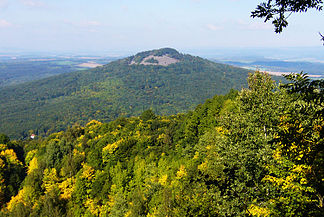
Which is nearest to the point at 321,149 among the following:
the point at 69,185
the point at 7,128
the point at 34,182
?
the point at 69,185

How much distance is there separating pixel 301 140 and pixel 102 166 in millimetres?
51527

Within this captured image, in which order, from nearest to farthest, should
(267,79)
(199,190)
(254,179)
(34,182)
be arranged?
(254,179)
(199,190)
(267,79)
(34,182)

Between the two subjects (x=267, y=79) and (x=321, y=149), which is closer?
(x=321, y=149)

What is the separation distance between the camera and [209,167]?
1983cm

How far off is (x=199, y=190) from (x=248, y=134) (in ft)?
18.7

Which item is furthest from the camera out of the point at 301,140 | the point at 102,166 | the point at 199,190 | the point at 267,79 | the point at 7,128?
the point at 7,128

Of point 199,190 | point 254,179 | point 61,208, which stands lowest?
point 61,208

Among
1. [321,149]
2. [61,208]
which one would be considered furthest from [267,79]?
[61,208]

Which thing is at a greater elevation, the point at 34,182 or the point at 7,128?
the point at 34,182

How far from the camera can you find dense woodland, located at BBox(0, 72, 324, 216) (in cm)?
986

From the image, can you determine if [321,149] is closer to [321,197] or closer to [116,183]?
[321,197]

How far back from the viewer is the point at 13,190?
5584 cm

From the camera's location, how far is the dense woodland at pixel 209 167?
32.3 feet

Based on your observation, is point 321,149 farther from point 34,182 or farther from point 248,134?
point 34,182
